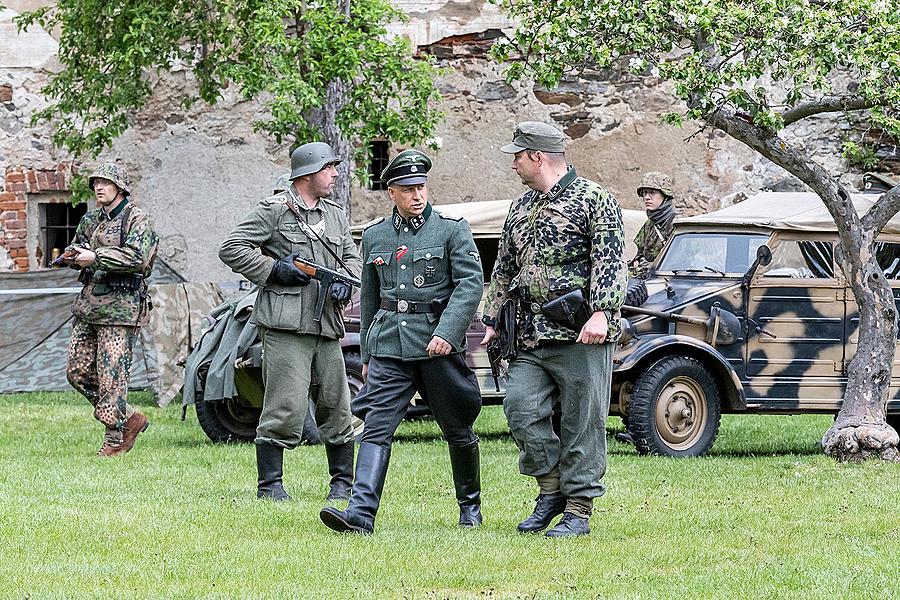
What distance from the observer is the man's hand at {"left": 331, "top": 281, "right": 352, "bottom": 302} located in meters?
7.25

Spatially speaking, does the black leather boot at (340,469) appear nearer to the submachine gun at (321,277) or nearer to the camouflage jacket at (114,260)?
the submachine gun at (321,277)

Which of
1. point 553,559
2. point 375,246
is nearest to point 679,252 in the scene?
point 375,246

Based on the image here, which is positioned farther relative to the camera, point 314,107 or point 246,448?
point 314,107

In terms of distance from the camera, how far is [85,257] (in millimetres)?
9438

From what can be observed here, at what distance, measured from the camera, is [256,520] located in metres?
6.68

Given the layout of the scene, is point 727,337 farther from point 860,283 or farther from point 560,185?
point 560,185

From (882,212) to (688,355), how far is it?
1.62 m

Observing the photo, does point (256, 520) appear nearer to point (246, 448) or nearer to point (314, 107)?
point (246, 448)

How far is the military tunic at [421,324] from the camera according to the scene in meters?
6.42

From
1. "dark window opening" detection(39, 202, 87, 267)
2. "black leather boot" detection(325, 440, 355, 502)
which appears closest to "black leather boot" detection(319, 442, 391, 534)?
"black leather boot" detection(325, 440, 355, 502)

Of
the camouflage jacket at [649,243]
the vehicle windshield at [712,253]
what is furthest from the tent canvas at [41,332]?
the vehicle windshield at [712,253]

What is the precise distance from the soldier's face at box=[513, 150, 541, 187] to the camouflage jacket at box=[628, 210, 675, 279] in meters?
4.58

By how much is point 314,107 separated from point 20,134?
467cm

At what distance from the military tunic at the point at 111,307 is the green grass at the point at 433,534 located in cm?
47
